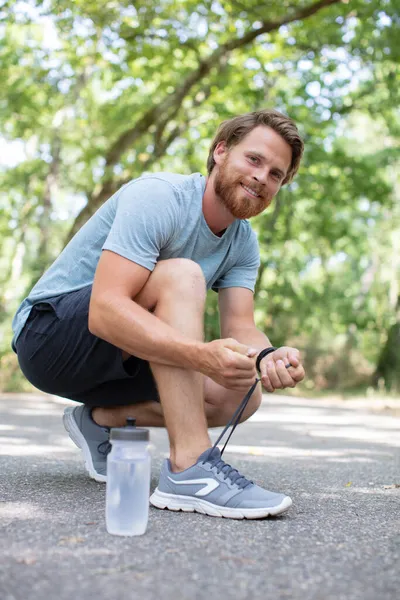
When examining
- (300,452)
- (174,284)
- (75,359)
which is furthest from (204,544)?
(300,452)

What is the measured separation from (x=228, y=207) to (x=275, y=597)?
1.74m

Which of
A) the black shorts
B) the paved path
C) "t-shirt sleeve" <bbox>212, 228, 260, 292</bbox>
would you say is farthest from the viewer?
"t-shirt sleeve" <bbox>212, 228, 260, 292</bbox>

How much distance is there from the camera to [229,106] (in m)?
14.9

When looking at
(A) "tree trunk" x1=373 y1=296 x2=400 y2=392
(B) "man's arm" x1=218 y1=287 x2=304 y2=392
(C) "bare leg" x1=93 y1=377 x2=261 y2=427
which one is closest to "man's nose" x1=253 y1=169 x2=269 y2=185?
(B) "man's arm" x1=218 y1=287 x2=304 y2=392

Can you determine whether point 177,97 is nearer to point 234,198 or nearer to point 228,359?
point 234,198

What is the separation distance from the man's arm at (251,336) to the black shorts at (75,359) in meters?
0.46

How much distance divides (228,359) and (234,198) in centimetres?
85

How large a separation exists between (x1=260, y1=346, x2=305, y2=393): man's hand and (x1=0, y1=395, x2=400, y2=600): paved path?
1.50 feet

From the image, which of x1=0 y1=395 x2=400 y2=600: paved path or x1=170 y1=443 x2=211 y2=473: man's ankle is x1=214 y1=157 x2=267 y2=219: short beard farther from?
x1=0 y1=395 x2=400 y2=600: paved path

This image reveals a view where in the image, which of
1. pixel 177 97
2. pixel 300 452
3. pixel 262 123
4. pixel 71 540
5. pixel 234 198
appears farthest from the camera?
pixel 177 97

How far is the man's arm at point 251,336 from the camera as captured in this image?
8.57 feet

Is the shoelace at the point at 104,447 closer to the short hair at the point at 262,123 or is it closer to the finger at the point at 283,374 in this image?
the finger at the point at 283,374

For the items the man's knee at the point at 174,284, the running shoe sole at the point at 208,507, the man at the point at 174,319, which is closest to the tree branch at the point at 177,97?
the man at the point at 174,319

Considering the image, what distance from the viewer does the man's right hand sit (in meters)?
2.36
